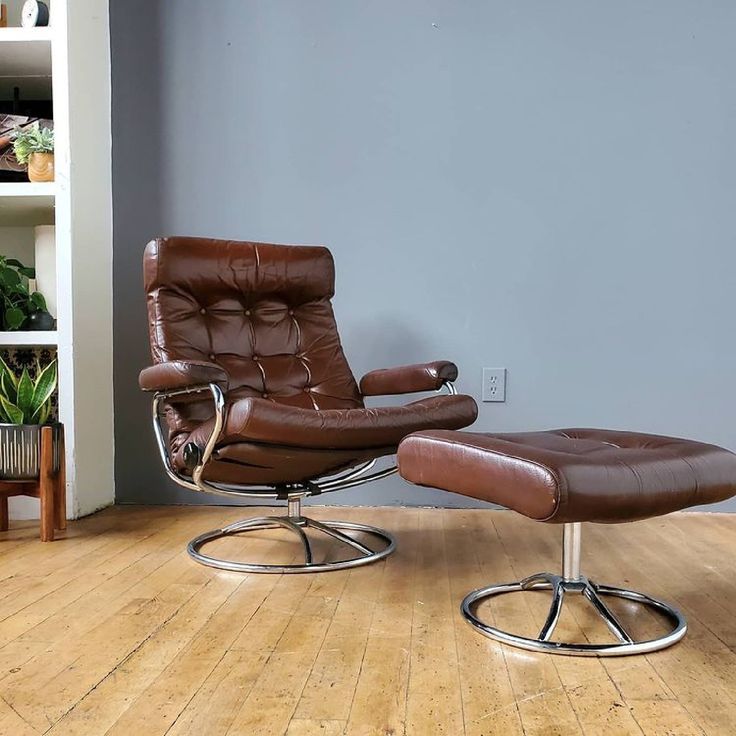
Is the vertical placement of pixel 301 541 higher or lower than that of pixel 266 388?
lower

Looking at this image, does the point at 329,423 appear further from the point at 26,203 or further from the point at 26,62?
the point at 26,62

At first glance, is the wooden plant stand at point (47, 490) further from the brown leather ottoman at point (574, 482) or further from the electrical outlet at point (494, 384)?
the electrical outlet at point (494, 384)

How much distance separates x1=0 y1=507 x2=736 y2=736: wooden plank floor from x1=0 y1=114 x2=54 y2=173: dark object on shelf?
1.24 metres

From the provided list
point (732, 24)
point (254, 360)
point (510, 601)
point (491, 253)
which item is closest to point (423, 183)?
point (491, 253)

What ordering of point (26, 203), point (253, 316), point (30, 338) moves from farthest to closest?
1. point (26, 203)
2. point (30, 338)
3. point (253, 316)

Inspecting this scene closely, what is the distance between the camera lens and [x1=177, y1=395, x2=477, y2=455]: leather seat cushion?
1.92m

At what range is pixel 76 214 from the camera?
2871 mm

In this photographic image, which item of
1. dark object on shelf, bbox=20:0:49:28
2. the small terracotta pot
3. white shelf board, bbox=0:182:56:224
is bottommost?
white shelf board, bbox=0:182:56:224

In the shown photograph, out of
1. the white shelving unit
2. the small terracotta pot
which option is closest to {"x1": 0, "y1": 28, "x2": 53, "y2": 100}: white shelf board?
the white shelving unit

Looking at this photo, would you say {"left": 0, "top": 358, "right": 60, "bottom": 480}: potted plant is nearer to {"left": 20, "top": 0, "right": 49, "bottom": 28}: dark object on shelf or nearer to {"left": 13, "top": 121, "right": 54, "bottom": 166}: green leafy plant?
{"left": 13, "top": 121, "right": 54, "bottom": 166}: green leafy plant

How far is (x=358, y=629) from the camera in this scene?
1735mm

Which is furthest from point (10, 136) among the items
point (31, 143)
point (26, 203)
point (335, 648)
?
point (335, 648)

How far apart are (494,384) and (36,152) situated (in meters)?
1.75

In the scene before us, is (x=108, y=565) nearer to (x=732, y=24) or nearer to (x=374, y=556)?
(x=374, y=556)
